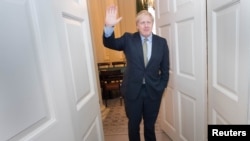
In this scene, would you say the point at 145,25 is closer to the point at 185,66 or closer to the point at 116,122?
the point at 185,66

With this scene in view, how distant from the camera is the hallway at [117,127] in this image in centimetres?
251

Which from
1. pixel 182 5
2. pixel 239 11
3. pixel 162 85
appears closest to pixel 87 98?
pixel 162 85

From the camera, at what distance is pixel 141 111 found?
6.04ft

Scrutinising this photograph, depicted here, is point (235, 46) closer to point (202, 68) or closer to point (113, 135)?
point (202, 68)

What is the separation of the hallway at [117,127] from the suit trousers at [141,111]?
580mm

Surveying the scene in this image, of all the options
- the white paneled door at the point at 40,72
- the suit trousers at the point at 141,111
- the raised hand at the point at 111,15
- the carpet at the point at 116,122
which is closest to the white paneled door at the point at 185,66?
the suit trousers at the point at 141,111

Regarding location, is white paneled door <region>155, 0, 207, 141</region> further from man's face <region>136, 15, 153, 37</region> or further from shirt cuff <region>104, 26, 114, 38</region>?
shirt cuff <region>104, 26, 114, 38</region>

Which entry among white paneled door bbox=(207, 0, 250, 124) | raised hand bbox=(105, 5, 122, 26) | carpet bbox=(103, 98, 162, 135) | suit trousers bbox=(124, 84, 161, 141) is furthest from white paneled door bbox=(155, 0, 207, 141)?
carpet bbox=(103, 98, 162, 135)

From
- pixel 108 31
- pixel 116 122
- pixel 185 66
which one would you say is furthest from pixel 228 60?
pixel 116 122

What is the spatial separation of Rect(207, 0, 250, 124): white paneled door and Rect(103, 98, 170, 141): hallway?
1249 millimetres

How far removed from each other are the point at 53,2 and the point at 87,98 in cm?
60

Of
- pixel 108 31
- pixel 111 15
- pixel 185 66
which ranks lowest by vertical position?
pixel 185 66

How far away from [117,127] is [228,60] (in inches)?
81.8

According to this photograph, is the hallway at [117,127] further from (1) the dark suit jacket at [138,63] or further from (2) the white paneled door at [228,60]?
(2) the white paneled door at [228,60]
